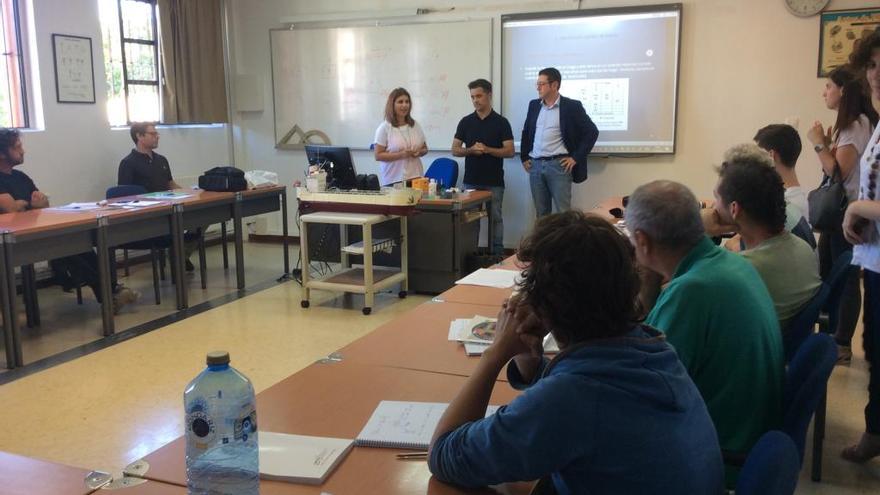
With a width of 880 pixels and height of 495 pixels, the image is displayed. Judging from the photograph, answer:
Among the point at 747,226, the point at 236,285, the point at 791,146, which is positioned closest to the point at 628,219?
the point at 747,226

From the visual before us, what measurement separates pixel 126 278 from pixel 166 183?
89cm

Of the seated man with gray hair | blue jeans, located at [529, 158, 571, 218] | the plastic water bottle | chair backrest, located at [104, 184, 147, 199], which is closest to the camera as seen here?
the plastic water bottle

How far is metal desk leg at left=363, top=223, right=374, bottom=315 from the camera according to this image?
188 inches

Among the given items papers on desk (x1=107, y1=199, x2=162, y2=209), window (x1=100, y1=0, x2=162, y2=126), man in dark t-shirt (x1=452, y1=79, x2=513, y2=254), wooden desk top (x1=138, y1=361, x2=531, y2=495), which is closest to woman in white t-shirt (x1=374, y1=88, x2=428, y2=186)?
man in dark t-shirt (x1=452, y1=79, x2=513, y2=254)

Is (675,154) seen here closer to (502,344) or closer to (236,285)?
(236,285)

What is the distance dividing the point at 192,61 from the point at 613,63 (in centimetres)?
408

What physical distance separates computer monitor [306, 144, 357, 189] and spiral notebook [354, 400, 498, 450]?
367 cm

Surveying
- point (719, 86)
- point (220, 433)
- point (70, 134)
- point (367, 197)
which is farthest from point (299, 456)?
point (719, 86)

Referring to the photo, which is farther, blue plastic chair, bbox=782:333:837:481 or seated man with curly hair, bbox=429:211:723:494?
blue plastic chair, bbox=782:333:837:481

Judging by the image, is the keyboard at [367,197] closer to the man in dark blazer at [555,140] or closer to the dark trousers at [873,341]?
the man in dark blazer at [555,140]

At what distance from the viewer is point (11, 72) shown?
5523 millimetres

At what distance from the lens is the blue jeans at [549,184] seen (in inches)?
236

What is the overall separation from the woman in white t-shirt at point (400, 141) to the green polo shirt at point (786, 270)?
3.83 meters

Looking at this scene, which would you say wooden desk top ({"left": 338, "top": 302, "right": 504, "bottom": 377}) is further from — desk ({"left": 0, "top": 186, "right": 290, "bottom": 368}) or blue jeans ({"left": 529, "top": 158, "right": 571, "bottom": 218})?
blue jeans ({"left": 529, "top": 158, "right": 571, "bottom": 218})
